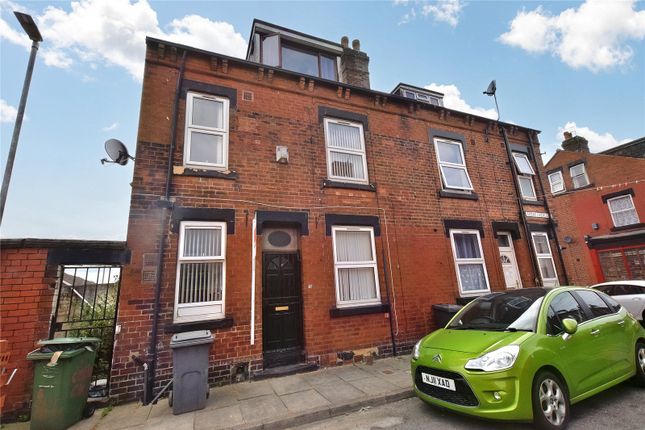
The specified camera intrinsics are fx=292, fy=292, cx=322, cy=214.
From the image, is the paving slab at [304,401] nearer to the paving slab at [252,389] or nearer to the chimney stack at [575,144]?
the paving slab at [252,389]

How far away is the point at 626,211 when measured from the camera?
1680 centimetres

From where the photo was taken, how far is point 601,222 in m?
17.8

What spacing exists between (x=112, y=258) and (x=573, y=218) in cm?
2484

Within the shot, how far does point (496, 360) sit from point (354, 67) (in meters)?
9.29

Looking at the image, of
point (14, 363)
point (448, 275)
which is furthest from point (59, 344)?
point (448, 275)

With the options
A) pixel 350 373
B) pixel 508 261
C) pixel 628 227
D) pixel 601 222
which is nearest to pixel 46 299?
pixel 350 373

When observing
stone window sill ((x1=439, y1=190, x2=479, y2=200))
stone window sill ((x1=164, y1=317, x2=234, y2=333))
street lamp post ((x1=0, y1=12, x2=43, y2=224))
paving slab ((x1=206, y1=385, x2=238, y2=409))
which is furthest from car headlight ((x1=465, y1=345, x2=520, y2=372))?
street lamp post ((x1=0, y1=12, x2=43, y2=224))

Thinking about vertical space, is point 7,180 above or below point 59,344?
above

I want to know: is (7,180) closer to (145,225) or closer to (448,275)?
(145,225)

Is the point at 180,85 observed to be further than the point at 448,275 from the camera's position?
No

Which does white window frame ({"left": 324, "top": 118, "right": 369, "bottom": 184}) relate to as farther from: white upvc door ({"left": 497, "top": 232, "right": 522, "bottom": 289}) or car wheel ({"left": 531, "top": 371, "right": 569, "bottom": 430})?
car wheel ({"left": 531, "top": 371, "right": 569, "bottom": 430})

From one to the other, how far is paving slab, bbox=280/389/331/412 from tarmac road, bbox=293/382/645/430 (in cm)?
28

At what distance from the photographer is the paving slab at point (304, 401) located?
4.21m

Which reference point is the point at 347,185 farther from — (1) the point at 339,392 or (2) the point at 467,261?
(1) the point at 339,392
